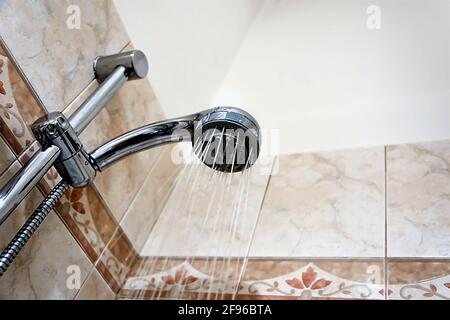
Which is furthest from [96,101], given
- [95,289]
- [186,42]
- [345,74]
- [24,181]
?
[345,74]

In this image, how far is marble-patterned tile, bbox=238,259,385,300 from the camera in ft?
2.01

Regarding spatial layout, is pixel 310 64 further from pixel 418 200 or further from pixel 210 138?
pixel 210 138

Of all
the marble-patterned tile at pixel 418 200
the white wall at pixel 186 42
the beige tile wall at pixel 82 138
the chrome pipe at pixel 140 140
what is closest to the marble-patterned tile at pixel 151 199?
the beige tile wall at pixel 82 138

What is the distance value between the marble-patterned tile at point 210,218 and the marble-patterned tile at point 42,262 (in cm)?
17

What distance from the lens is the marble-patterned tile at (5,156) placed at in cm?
54

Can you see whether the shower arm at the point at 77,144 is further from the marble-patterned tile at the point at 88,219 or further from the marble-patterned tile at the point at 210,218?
the marble-patterned tile at the point at 210,218

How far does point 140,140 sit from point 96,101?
0.12 m

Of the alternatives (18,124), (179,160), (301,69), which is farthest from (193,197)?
(301,69)

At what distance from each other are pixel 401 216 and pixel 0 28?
67 cm

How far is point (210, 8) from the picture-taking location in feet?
3.53

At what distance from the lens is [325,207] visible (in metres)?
0.75

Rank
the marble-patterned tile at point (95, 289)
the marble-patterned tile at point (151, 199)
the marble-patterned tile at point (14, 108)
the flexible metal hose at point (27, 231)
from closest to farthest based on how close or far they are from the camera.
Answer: the flexible metal hose at point (27, 231)
the marble-patterned tile at point (14, 108)
the marble-patterned tile at point (95, 289)
the marble-patterned tile at point (151, 199)

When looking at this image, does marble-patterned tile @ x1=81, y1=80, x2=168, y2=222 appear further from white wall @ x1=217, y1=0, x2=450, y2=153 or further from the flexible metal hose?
white wall @ x1=217, y1=0, x2=450, y2=153
